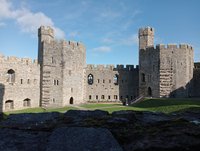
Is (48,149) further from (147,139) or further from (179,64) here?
(179,64)

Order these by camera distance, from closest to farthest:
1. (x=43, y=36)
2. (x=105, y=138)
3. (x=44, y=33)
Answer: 1. (x=105, y=138)
2. (x=43, y=36)
3. (x=44, y=33)

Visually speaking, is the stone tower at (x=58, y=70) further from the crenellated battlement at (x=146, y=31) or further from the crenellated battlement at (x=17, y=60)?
the crenellated battlement at (x=146, y=31)

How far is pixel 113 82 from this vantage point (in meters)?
51.3

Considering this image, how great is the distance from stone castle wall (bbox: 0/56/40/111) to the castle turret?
18.4 m

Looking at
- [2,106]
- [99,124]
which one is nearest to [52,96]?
[2,106]

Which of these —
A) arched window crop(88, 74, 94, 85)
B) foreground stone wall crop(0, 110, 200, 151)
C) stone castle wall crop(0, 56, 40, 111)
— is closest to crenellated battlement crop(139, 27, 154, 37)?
arched window crop(88, 74, 94, 85)

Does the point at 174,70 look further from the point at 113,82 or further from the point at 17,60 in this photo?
the point at 17,60

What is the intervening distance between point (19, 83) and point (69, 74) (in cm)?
808

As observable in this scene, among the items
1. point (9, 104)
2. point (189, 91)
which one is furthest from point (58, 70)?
point (189, 91)

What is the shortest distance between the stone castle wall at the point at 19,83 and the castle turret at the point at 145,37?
18.4m

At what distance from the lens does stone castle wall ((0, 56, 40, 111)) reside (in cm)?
3408

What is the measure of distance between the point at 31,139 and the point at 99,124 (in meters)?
1.23

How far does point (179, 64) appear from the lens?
136 feet

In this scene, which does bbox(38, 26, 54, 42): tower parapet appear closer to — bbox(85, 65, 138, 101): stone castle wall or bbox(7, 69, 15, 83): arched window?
bbox(7, 69, 15, 83): arched window
